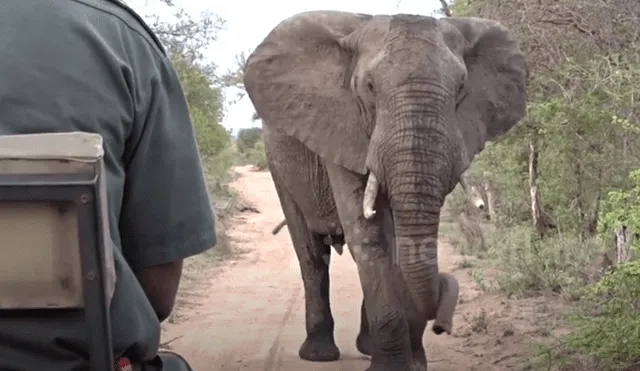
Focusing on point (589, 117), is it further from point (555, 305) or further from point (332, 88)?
point (332, 88)

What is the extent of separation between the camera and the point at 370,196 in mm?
6043

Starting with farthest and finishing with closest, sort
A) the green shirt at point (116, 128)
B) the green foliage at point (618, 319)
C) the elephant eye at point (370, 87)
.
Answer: the elephant eye at point (370, 87)
the green foliage at point (618, 319)
the green shirt at point (116, 128)

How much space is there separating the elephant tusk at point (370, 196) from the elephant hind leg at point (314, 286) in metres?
1.81

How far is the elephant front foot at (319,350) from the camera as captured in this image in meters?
7.52

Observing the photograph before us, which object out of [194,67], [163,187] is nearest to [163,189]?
[163,187]

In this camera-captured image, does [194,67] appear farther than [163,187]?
Yes

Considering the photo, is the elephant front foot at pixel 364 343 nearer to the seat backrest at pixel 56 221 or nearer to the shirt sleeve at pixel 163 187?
the shirt sleeve at pixel 163 187

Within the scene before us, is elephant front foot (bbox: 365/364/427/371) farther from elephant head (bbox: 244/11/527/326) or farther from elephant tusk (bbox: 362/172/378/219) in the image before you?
elephant tusk (bbox: 362/172/378/219)

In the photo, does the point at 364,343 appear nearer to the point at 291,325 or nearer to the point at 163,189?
the point at 291,325

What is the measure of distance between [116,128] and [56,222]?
26 centimetres

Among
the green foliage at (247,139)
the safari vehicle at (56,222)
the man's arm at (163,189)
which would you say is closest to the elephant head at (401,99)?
the man's arm at (163,189)

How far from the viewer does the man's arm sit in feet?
5.95

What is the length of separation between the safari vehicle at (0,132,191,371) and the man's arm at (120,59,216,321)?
0.28 m

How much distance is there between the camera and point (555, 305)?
28.2 ft
